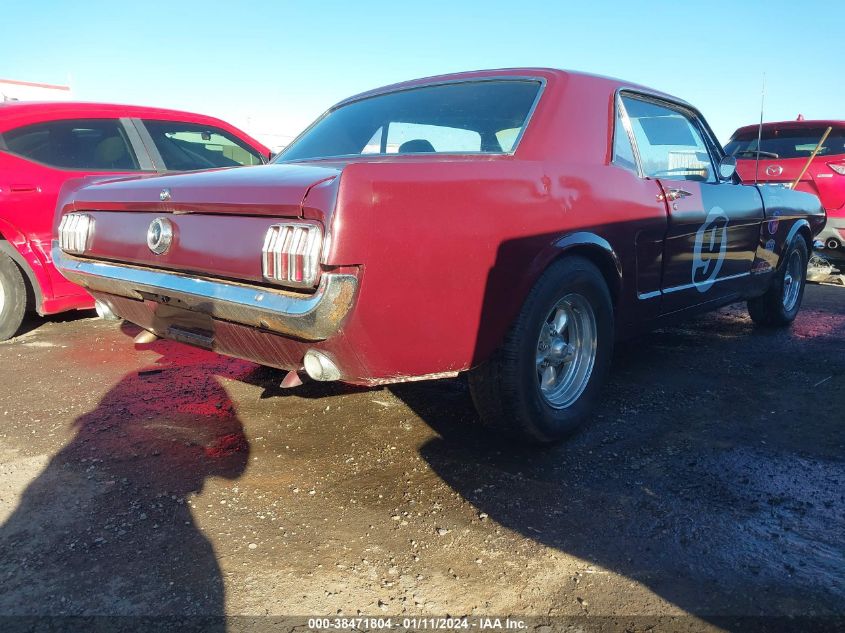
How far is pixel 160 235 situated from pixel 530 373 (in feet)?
4.88

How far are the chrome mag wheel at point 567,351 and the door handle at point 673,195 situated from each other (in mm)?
788

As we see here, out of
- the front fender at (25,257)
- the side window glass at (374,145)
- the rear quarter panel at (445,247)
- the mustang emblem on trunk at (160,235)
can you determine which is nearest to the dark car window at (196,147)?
the front fender at (25,257)

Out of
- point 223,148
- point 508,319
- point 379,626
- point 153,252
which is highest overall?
point 223,148

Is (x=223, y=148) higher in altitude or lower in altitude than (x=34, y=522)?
higher

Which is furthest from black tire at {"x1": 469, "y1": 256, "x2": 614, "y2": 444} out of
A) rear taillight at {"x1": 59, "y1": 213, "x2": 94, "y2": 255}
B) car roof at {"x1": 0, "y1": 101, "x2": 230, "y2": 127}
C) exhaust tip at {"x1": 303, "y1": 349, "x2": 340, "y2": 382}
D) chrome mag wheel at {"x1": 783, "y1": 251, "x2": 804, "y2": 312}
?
car roof at {"x1": 0, "y1": 101, "x2": 230, "y2": 127}

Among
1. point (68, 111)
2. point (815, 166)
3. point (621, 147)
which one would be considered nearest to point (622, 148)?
point (621, 147)

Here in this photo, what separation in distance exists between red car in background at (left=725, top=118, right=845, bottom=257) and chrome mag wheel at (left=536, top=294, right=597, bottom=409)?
489cm

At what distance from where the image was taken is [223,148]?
568cm

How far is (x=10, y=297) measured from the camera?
4.40 m

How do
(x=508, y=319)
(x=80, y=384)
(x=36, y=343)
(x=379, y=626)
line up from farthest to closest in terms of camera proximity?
(x=36, y=343) < (x=80, y=384) < (x=508, y=319) < (x=379, y=626)

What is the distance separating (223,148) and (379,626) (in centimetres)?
484

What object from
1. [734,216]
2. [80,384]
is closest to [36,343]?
[80,384]

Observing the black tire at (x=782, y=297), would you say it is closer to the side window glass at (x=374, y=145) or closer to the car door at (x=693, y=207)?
the car door at (x=693, y=207)

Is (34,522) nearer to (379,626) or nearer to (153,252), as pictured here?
(153,252)
